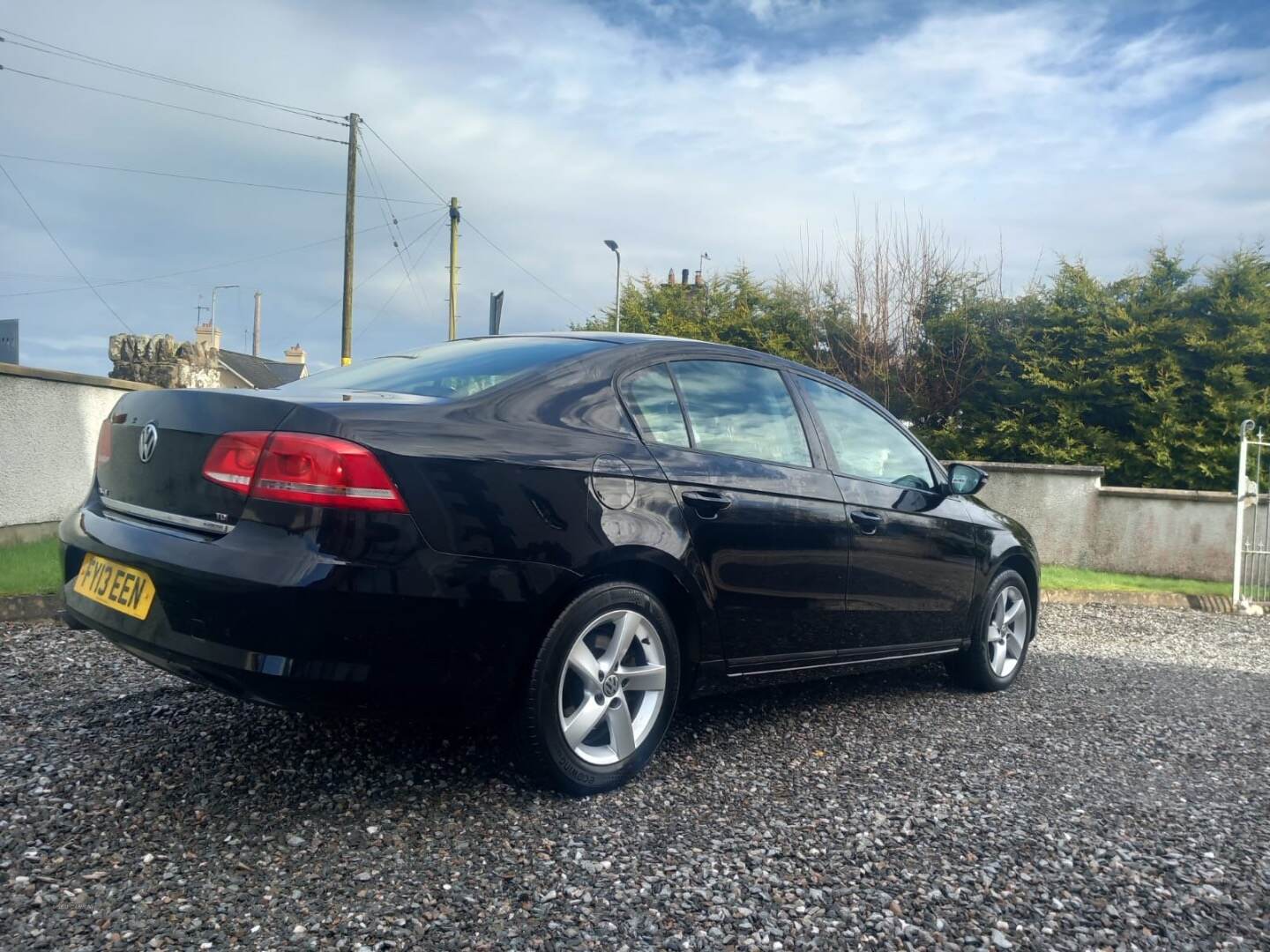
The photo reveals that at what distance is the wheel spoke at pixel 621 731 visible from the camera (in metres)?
3.28

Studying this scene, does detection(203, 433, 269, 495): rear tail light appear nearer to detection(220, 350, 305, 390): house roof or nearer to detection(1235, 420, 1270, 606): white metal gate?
detection(1235, 420, 1270, 606): white metal gate

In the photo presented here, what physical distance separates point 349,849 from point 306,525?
0.88 metres

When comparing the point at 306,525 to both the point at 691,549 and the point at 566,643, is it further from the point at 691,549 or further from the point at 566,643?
the point at 691,549

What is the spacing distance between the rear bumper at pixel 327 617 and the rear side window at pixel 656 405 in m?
0.77

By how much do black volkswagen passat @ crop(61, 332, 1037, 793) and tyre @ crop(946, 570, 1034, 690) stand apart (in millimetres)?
1013

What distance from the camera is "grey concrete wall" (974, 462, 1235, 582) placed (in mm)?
11484

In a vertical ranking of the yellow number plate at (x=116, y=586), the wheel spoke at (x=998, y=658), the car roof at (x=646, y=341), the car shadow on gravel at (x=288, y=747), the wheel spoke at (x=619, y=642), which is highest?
the car roof at (x=646, y=341)

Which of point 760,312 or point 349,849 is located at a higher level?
point 760,312

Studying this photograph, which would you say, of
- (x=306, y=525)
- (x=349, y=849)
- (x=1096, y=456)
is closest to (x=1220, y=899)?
(x=349, y=849)

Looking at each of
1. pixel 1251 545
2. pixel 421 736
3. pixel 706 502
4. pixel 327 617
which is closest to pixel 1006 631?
pixel 706 502

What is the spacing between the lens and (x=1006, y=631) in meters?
5.30

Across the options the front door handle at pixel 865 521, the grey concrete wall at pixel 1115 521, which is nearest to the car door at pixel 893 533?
the front door handle at pixel 865 521

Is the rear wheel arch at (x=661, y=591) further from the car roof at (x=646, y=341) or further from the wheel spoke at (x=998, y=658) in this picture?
the wheel spoke at (x=998, y=658)

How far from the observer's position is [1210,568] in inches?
455
